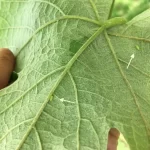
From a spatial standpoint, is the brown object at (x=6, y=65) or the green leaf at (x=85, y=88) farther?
the brown object at (x=6, y=65)

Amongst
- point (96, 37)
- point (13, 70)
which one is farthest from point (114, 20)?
point (13, 70)

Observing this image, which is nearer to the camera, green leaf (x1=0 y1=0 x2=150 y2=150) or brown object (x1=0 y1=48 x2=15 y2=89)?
green leaf (x1=0 y1=0 x2=150 y2=150)

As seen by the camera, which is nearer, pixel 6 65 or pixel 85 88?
pixel 85 88
